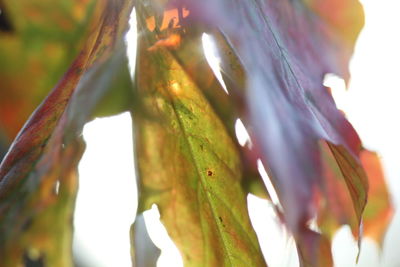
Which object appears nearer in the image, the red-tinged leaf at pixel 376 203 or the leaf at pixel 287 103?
the leaf at pixel 287 103

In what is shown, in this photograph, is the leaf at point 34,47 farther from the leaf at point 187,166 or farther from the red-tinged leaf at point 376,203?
the red-tinged leaf at point 376,203

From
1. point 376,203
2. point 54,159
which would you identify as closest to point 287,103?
point 54,159

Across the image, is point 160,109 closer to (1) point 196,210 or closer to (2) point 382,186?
(1) point 196,210

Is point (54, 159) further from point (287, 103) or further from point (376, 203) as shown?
point (376, 203)

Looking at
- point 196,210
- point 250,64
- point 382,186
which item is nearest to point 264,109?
point 250,64

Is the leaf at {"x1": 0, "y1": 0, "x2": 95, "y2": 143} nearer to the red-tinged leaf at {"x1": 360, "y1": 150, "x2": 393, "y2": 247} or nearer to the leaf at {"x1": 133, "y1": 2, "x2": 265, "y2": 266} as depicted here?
the leaf at {"x1": 133, "y1": 2, "x2": 265, "y2": 266}

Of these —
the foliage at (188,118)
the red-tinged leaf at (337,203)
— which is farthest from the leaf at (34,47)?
the red-tinged leaf at (337,203)

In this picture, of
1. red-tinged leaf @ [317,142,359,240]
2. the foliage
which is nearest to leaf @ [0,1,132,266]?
the foliage
